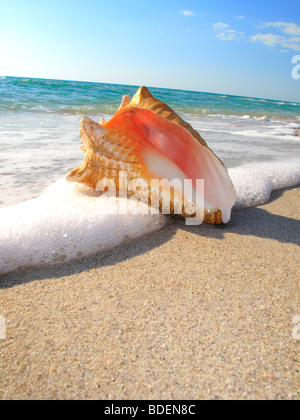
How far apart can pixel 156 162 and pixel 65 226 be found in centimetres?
65

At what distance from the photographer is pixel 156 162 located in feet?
6.07

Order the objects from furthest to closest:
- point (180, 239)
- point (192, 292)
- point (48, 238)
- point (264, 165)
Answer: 1. point (264, 165)
2. point (180, 239)
3. point (48, 238)
4. point (192, 292)

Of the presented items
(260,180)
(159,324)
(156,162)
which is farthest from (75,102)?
(159,324)

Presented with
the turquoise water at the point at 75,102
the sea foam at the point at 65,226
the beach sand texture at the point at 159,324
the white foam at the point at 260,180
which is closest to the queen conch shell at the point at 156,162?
the sea foam at the point at 65,226

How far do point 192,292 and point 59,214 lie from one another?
89 cm

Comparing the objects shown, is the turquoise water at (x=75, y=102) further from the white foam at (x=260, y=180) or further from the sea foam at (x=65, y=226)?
the sea foam at (x=65, y=226)

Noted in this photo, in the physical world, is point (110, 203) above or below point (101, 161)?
below

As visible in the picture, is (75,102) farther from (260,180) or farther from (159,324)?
(159,324)

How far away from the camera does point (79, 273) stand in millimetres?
1429

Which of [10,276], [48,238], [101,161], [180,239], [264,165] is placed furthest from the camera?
[264,165]

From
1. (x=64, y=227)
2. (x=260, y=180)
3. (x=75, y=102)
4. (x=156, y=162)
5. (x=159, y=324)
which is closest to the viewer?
(x=159, y=324)

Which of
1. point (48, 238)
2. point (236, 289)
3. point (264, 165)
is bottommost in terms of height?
point (236, 289)
